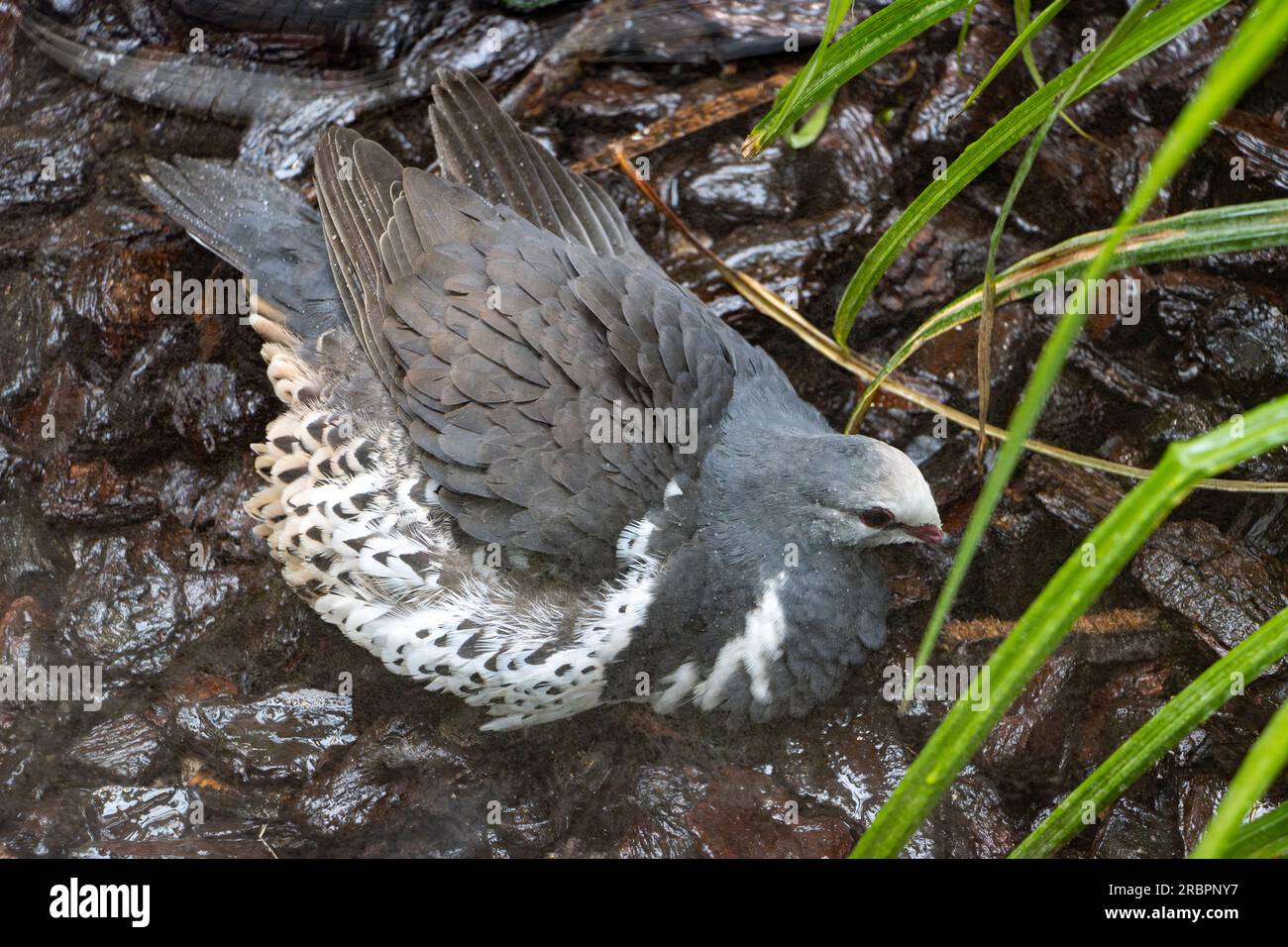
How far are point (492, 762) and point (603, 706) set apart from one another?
1.02 ft

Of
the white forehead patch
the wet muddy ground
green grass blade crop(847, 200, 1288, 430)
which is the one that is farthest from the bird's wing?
the wet muddy ground

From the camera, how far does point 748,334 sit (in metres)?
3.36

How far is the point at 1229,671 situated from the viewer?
1593 mm

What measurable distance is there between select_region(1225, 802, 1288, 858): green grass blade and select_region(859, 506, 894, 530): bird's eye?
3.53 feet

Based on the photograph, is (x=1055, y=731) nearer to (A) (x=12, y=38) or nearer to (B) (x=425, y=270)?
(B) (x=425, y=270)

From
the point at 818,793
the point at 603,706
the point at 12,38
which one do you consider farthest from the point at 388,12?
the point at 818,793

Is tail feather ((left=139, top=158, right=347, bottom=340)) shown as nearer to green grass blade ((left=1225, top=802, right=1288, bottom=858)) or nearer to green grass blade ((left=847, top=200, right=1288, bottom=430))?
green grass blade ((left=847, top=200, right=1288, bottom=430))

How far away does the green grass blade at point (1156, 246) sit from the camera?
6.62 feet

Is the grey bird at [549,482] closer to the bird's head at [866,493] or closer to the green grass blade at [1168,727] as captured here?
the bird's head at [866,493]

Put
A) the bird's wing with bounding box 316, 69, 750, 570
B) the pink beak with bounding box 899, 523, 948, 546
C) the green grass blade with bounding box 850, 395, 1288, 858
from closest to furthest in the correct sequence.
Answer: the green grass blade with bounding box 850, 395, 1288, 858 < the bird's wing with bounding box 316, 69, 750, 570 < the pink beak with bounding box 899, 523, 948, 546

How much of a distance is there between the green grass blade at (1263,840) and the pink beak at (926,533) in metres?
1.07

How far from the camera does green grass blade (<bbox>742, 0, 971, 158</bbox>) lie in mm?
2100
